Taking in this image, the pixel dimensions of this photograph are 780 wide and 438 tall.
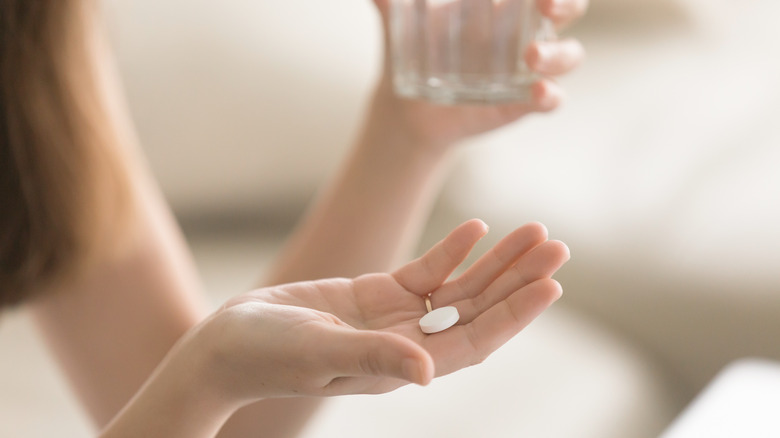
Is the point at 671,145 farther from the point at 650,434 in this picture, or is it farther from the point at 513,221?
the point at 650,434

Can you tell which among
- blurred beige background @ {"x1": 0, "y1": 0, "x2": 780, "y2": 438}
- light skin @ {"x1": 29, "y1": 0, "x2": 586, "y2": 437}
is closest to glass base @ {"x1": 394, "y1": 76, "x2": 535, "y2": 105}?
light skin @ {"x1": 29, "y1": 0, "x2": 586, "y2": 437}

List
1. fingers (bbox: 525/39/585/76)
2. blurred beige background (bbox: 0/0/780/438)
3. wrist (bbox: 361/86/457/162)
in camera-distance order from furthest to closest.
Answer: blurred beige background (bbox: 0/0/780/438)
wrist (bbox: 361/86/457/162)
fingers (bbox: 525/39/585/76)

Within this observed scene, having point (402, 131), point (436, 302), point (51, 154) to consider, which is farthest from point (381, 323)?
point (51, 154)

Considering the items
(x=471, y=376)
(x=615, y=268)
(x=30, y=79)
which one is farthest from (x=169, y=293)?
(x=615, y=268)

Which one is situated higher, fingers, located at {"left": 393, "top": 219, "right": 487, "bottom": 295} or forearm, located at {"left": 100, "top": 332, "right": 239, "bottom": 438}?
fingers, located at {"left": 393, "top": 219, "right": 487, "bottom": 295}

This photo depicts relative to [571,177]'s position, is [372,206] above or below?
above

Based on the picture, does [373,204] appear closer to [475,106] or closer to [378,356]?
[475,106]

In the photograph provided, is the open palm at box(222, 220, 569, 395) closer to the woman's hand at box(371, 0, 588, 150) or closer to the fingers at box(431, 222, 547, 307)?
the fingers at box(431, 222, 547, 307)

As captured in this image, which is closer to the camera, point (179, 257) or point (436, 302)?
point (436, 302)
